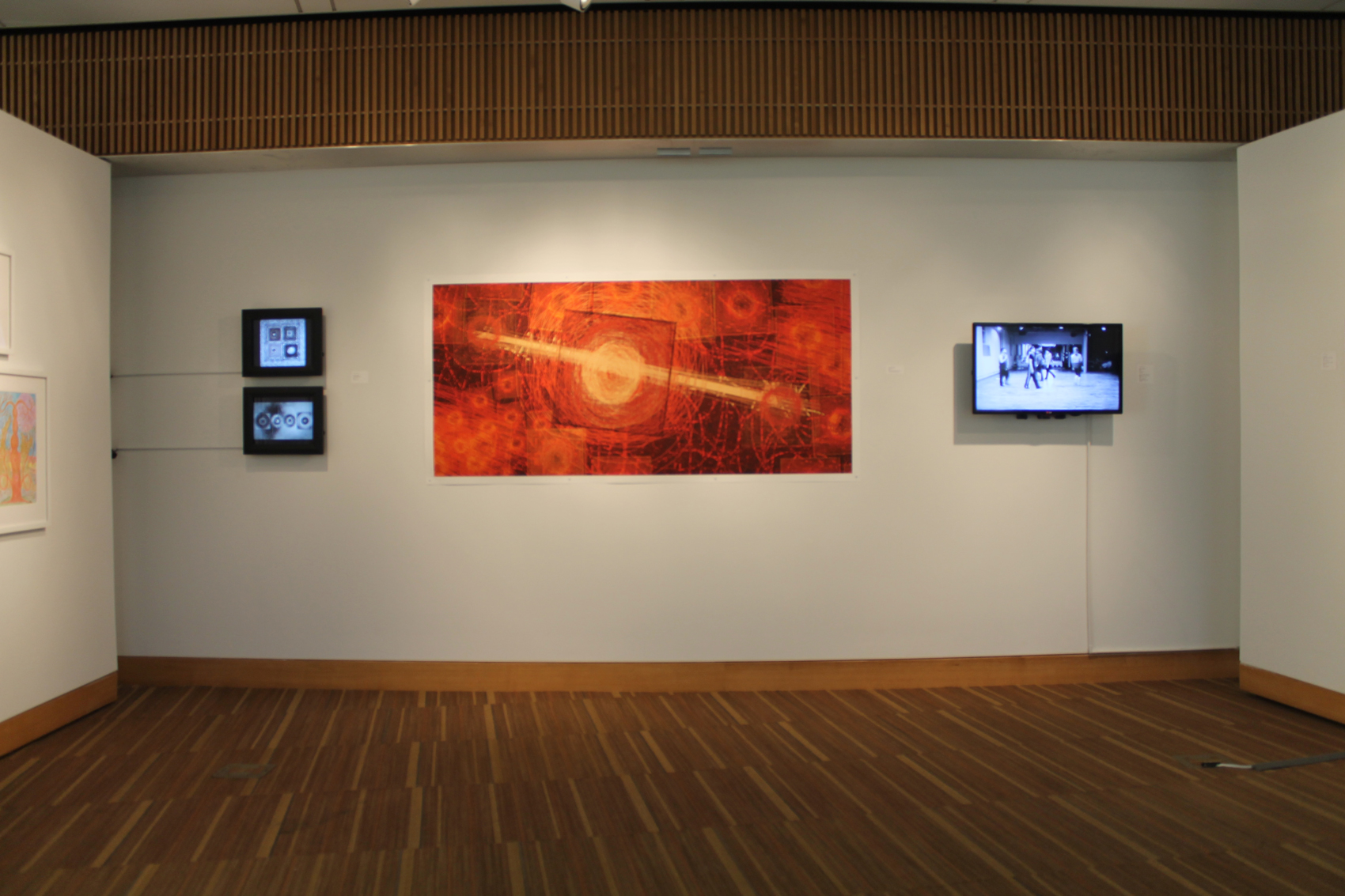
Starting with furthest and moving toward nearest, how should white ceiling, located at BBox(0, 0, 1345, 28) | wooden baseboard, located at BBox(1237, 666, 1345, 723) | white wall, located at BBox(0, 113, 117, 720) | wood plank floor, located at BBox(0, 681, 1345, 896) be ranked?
white ceiling, located at BBox(0, 0, 1345, 28) < wooden baseboard, located at BBox(1237, 666, 1345, 723) < white wall, located at BBox(0, 113, 117, 720) < wood plank floor, located at BBox(0, 681, 1345, 896)

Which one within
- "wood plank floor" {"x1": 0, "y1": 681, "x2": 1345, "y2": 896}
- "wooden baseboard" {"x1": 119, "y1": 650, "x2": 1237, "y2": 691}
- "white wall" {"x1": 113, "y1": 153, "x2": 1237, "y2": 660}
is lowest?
"wood plank floor" {"x1": 0, "y1": 681, "x2": 1345, "y2": 896}

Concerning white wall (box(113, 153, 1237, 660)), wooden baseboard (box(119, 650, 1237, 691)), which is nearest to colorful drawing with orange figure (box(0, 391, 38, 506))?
white wall (box(113, 153, 1237, 660))

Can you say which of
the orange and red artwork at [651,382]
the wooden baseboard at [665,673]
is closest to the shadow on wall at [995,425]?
the orange and red artwork at [651,382]

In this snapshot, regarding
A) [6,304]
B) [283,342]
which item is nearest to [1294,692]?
[283,342]

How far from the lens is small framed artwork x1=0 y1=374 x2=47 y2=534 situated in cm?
380

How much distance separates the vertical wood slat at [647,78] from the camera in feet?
14.8

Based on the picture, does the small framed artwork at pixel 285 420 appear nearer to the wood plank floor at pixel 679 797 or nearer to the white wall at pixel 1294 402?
the wood plank floor at pixel 679 797

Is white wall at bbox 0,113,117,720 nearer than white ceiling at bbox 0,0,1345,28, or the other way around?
white wall at bbox 0,113,117,720

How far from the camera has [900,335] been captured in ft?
15.7

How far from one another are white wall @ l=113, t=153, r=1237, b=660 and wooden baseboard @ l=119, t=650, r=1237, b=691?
3.0 inches

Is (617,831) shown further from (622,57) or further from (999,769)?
(622,57)

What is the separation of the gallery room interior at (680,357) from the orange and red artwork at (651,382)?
26 mm

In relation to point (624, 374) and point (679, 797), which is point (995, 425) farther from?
point (679, 797)

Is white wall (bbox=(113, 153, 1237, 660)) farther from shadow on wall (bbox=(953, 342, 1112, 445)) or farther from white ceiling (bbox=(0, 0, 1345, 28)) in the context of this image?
white ceiling (bbox=(0, 0, 1345, 28))
